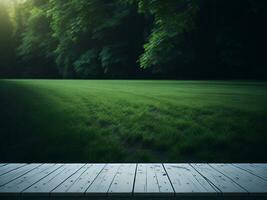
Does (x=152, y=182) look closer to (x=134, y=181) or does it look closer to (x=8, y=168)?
(x=134, y=181)

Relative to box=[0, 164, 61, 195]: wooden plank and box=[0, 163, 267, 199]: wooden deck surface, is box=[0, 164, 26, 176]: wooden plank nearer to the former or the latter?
box=[0, 163, 267, 199]: wooden deck surface

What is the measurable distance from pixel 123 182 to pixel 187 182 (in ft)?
2.65

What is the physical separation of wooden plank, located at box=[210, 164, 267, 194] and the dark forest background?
27.5ft

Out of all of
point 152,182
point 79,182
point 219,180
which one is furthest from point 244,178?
point 79,182

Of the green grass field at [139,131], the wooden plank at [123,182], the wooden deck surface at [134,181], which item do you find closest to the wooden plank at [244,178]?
the wooden deck surface at [134,181]

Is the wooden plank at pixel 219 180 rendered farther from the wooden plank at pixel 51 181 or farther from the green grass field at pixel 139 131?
the wooden plank at pixel 51 181

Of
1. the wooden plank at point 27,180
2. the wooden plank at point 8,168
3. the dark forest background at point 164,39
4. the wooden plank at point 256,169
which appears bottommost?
the wooden plank at point 256,169

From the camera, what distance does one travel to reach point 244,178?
14.3 feet

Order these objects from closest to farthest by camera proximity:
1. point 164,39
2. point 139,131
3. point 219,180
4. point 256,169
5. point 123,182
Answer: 1. point 123,182
2. point 219,180
3. point 256,169
4. point 139,131
5. point 164,39

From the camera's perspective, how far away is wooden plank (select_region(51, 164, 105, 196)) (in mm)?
3750

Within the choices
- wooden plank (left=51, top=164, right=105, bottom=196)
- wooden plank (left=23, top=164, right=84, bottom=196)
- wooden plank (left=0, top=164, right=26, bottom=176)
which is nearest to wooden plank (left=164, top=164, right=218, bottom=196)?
wooden plank (left=51, top=164, right=105, bottom=196)

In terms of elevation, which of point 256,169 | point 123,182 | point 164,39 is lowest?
point 256,169

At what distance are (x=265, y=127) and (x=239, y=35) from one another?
1792 centimetres

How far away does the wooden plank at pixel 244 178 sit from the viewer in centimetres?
389
